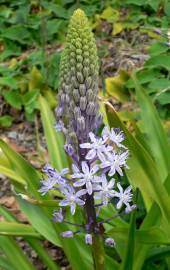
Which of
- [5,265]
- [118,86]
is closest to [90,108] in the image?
[5,265]

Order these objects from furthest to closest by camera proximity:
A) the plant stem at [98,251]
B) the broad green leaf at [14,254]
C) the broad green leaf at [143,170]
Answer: the broad green leaf at [14,254] → the broad green leaf at [143,170] → the plant stem at [98,251]

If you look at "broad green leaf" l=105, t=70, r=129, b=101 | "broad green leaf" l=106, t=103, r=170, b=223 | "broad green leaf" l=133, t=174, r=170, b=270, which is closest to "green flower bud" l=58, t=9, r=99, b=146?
"broad green leaf" l=106, t=103, r=170, b=223

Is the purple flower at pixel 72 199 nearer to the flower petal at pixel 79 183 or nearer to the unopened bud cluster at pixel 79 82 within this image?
the flower petal at pixel 79 183

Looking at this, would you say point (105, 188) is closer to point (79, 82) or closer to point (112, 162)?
point (112, 162)

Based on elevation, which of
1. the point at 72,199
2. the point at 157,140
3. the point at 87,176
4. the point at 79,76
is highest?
the point at 79,76

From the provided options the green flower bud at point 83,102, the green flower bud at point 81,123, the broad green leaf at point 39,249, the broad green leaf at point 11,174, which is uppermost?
the green flower bud at point 83,102

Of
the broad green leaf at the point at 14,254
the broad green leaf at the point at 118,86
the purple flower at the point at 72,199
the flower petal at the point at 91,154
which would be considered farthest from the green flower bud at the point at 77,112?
the broad green leaf at the point at 118,86

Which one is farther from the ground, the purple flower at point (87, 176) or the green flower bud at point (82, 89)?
the green flower bud at point (82, 89)
